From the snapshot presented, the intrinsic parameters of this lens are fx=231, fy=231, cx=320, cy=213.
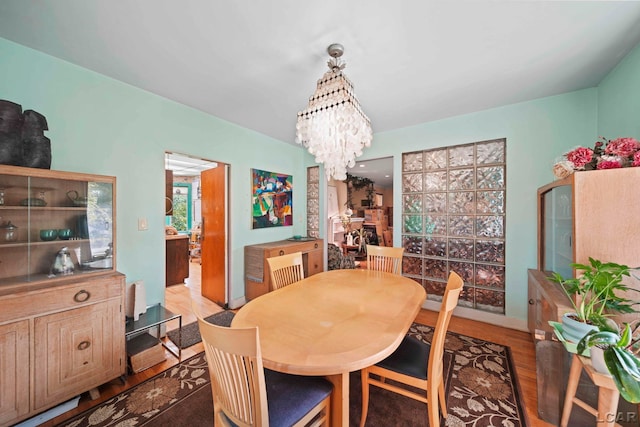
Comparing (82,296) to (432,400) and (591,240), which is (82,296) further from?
(591,240)

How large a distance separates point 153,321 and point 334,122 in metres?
2.33

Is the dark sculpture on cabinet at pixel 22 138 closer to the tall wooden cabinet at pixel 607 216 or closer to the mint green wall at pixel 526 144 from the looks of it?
the tall wooden cabinet at pixel 607 216

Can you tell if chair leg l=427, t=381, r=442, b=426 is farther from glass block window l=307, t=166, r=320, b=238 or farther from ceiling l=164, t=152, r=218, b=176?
ceiling l=164, t=152, r=218, b=176

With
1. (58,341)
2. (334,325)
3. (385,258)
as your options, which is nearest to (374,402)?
(334,325)

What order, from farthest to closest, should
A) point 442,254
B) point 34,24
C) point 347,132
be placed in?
point 442,254 < point 347,132 < point 34,24

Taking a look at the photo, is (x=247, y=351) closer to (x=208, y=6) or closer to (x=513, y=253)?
(x=208, y=6)

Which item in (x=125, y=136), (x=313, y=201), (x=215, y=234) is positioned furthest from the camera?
(x=313, y=201)

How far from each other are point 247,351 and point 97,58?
248 centimetres

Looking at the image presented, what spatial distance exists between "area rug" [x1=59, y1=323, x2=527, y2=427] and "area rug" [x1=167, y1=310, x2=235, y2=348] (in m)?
0.40

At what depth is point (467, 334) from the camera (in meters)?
2.52

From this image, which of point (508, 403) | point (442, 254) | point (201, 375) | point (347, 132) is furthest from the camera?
point (442, 254)

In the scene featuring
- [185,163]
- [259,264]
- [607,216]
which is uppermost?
[185,163]

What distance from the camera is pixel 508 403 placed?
1604 mm

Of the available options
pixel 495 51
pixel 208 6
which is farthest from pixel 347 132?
pixel 495 51
